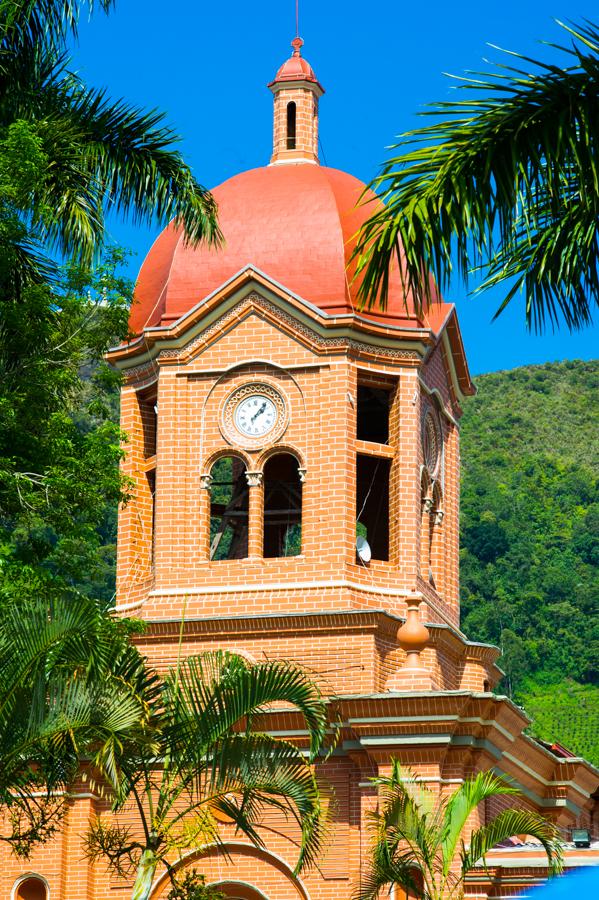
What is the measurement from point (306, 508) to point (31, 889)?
248 inches

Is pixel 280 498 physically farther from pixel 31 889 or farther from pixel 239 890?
pixel 31 889

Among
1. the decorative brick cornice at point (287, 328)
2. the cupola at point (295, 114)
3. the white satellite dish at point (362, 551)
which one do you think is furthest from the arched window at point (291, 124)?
the white satellite dish at point (362, 551)

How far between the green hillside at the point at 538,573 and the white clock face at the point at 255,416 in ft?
172

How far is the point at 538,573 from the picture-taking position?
84.9m

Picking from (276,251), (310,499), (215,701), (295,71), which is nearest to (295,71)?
(295,71)

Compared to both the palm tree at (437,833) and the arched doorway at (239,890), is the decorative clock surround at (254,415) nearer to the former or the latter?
the arched doorway at (239,890)

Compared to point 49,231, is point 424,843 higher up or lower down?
lower down

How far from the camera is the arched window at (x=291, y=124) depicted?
97.5 feet

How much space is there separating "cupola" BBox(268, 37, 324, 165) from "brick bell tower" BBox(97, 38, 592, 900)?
296 mm

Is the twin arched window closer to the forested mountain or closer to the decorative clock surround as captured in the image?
the decorative clock surround

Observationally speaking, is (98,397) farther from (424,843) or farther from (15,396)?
(424,843)

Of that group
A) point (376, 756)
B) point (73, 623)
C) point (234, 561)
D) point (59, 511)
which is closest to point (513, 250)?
point (73, 623)

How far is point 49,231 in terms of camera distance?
1986cm

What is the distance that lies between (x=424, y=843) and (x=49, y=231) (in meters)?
7.40
